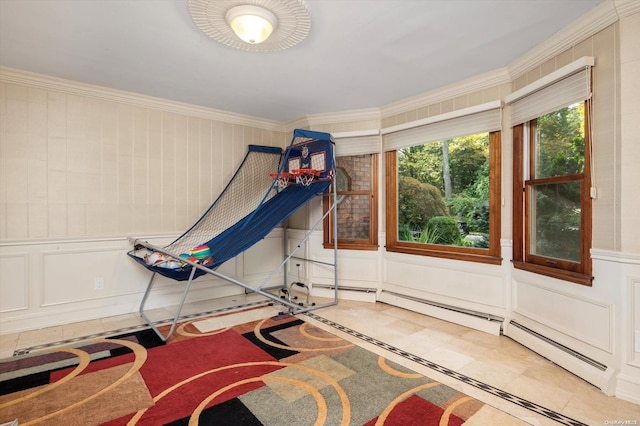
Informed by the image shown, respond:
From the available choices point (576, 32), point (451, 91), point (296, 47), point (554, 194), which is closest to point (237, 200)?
point (296, 47)

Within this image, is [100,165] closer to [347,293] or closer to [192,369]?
[192,369]

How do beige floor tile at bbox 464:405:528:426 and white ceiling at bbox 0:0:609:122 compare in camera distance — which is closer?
beige floor tile at bbox 464:405:528:426

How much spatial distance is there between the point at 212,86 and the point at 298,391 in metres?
2.99

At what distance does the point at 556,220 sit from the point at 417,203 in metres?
1.52

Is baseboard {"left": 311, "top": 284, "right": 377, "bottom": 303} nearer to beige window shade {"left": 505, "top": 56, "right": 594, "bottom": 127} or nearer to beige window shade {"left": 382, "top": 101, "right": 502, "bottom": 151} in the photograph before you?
beige window shade {"left": 382, "top": 101, "right": 502, "bottom": 151}

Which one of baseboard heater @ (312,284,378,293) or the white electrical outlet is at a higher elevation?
the white electrical outlet

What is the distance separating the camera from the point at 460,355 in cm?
263

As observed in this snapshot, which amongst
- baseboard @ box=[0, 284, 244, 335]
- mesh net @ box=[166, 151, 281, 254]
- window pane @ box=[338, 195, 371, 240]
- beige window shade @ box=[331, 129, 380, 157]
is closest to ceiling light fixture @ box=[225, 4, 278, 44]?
mesh net @ box=[166, 151, 281, 254]

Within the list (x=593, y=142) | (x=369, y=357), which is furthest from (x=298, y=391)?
(x=593, y=142)

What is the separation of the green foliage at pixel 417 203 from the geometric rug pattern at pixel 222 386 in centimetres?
180

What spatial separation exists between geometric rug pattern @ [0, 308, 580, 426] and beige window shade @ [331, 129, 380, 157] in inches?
93.9

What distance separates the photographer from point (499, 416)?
1848 mm

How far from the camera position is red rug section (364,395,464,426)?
179 cm

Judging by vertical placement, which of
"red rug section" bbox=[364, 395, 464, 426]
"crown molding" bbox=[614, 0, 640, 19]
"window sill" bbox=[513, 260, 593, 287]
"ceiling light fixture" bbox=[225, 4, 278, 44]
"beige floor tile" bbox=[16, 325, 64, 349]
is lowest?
"red rug section" bbox=[364, 395, 464, 426]
